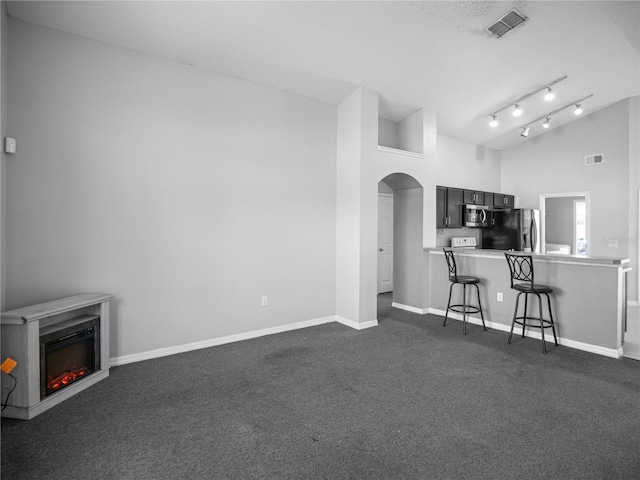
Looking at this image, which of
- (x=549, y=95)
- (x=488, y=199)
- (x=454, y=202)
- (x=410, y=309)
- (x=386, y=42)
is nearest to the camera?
(x=386, y=42)

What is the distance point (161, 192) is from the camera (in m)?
3.33

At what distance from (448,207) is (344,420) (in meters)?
4.43

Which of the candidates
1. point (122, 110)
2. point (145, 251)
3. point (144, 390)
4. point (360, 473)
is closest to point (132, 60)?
point (122, 110)

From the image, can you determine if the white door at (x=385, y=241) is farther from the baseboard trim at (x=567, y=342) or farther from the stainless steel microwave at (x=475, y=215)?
the baseboard trim at (x=567, y=342)

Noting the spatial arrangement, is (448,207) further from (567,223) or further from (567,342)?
(567,223)

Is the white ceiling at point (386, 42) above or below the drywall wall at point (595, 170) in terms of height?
above

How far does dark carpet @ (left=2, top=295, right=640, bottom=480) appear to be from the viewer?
70.8 inches

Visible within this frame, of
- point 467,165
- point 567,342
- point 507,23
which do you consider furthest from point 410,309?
point 507,23

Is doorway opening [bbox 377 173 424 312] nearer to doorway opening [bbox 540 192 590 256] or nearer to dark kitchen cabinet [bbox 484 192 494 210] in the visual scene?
dark kitchen cabinet [bbox 484 192 494 210]

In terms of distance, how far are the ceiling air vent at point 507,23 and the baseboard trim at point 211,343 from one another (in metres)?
3.92

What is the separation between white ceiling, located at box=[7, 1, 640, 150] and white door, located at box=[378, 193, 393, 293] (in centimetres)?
196

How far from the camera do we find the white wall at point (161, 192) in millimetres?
2779

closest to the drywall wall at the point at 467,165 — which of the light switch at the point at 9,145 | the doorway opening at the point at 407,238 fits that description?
the doorway opening at the point at 407,238

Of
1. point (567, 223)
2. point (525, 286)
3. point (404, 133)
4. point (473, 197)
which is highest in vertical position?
point (404, 133)
